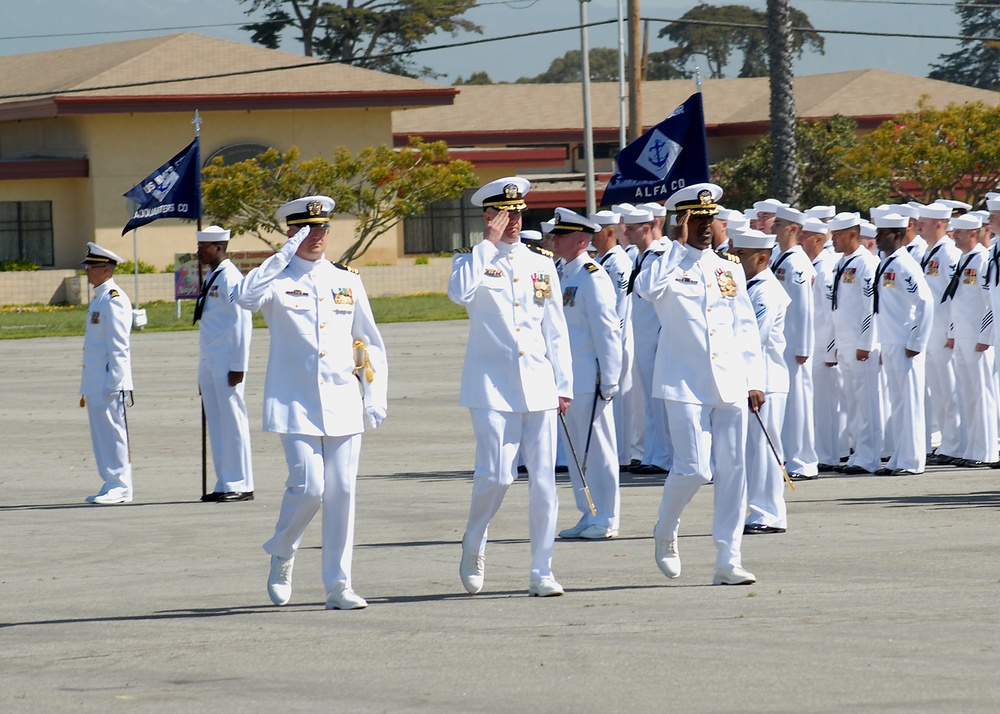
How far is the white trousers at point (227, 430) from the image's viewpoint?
12.6 meters

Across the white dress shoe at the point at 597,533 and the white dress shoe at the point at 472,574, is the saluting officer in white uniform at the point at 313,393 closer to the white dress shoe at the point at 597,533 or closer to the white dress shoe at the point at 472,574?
the white dress shoe at the point at 472,574

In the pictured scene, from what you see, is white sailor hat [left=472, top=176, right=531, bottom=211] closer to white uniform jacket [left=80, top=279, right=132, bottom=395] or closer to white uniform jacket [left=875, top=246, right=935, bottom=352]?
white uniform jacket [left=80, top=279, right=132, bottom=395]

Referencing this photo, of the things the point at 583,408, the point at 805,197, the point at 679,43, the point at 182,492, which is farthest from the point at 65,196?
the point at 679,43

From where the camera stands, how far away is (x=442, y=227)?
55688 millimetres

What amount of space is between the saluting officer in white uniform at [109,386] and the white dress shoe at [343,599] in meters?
5.06

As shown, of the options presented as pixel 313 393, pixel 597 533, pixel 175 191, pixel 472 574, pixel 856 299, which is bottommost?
pixel 597 533

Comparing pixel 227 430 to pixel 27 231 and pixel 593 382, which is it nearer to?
pixel 593 382

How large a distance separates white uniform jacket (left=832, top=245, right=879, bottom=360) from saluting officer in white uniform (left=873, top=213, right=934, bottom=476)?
3.2 inches

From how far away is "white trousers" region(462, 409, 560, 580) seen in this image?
841 cm

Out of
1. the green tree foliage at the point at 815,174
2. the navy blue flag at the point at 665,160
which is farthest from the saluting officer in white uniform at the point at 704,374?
the green tree foliage at the point at 815,174

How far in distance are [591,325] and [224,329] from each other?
344cm

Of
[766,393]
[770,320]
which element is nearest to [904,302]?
[770,320]

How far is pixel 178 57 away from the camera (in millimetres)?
50844

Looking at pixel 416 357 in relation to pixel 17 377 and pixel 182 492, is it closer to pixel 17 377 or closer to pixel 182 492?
pixel 17 377
